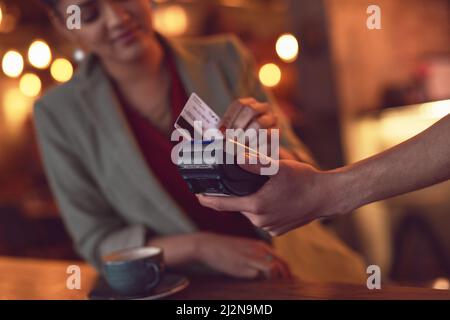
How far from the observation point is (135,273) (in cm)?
113

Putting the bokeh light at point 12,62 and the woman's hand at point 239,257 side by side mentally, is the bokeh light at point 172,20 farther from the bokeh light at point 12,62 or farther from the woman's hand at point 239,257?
the woman's hand at point 239,257

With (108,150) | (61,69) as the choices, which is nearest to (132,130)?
(108,150)

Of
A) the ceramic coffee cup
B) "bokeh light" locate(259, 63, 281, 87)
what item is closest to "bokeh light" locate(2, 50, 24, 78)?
"bokeh light" locate(259, 63, 281, 87)

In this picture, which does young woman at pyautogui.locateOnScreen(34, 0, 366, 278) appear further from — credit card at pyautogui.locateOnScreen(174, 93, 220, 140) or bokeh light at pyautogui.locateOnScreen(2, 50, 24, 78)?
bokeh light at pyautogui.locateOnScreen(2, 50, 24, 78)

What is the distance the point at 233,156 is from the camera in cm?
80

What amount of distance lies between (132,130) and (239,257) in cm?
47

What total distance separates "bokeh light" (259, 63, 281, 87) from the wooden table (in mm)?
6183

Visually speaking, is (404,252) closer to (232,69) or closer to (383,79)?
(232,69)

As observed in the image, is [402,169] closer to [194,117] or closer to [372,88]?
[194,117]

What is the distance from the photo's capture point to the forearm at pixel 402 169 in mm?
819

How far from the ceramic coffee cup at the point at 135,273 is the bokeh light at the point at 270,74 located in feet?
21.6

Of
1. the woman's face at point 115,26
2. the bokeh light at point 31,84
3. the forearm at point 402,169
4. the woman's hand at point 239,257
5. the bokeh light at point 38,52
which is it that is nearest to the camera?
the forearm at point 402,169

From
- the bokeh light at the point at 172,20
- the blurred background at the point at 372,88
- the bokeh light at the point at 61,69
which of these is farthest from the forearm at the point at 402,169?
the bokeh light at the point at 61,69

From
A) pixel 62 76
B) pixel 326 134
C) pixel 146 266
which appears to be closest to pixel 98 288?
pixel 146 266
